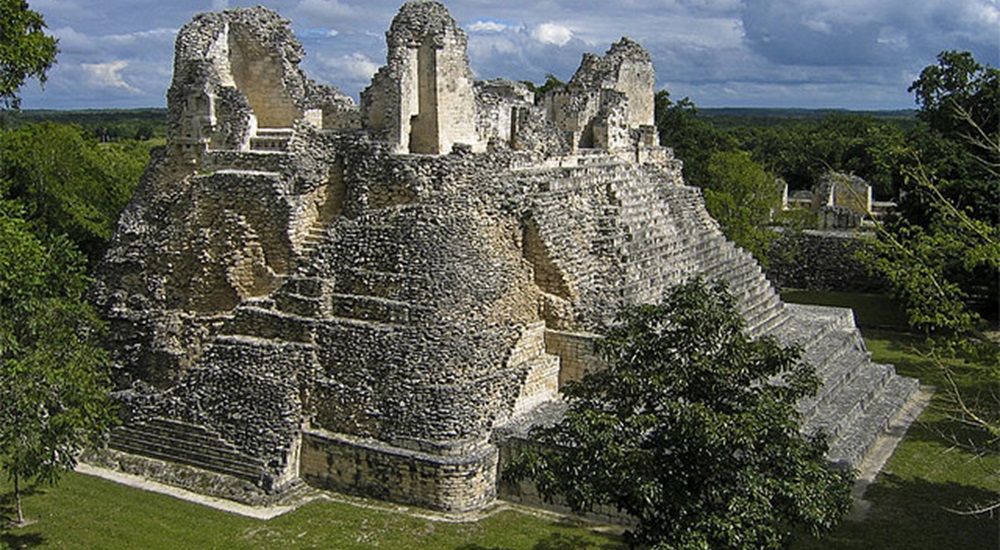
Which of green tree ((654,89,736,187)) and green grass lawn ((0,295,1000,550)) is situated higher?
green tree ((654,89,736,187))

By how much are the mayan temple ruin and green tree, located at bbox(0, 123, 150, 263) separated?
858cm

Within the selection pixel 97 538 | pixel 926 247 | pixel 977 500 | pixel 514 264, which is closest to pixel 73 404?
pixel 97 538

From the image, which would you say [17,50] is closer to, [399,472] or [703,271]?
[399,472]

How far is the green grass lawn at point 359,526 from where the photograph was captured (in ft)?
43.1

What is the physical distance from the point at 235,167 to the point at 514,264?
577cm

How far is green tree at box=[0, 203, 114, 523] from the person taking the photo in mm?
12062

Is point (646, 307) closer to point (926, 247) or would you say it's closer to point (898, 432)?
point (926, 247)

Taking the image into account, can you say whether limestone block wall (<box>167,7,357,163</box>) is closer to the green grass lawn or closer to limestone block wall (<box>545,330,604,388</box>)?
limestone block wall (<box>545,330,604,388</box>)

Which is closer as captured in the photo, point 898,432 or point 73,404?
point 73,404

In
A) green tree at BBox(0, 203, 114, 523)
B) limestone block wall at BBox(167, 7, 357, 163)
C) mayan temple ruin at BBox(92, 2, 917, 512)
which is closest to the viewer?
green tree at BBox(0, 203, 114, 523)

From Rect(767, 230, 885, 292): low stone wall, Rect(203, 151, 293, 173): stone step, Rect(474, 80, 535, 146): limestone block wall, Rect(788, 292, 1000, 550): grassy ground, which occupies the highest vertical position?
Rect(474, 80, 535, 146): limestone block wall

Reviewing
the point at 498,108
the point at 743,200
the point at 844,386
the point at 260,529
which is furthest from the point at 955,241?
the point at 743,200

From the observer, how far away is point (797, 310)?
23578 mm

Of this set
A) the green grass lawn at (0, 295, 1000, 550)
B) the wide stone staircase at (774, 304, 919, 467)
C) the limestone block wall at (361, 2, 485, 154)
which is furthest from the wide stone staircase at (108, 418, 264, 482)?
the wide stone staircase at (774, 304, 919, 467)
